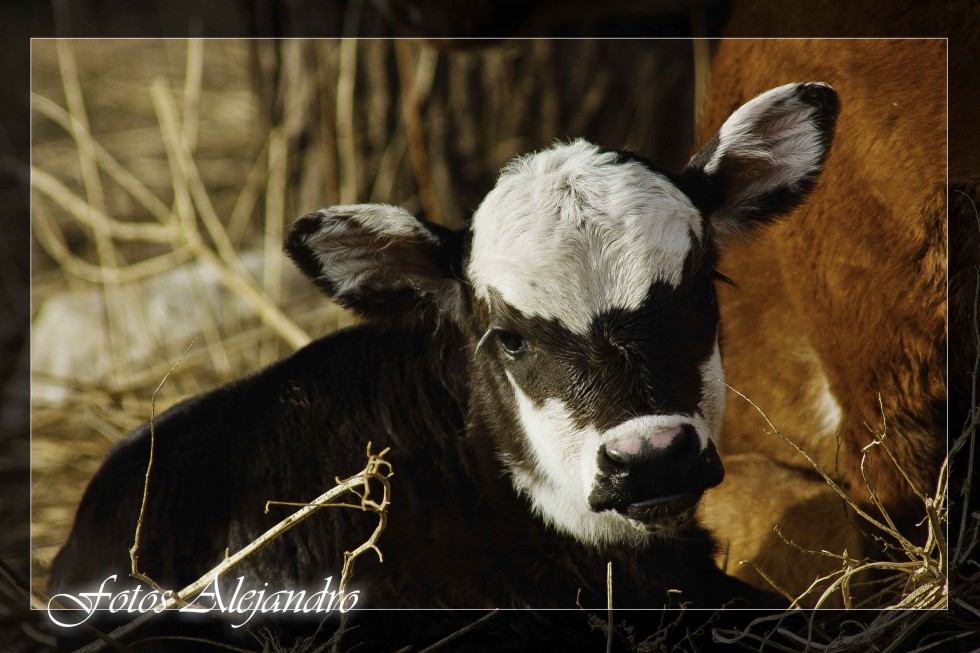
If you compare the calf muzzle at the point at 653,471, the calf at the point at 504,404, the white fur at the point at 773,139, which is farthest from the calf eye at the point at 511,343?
the white fur at the point at 773,139

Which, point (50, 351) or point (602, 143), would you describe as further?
point (50, 351)

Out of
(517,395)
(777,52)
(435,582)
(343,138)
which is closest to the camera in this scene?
(517,395)

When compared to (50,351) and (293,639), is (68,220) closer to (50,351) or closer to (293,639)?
(50,351)

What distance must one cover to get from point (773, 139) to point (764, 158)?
4 centimetres

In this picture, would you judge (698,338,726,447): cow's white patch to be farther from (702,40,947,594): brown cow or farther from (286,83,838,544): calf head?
(702,40,947,594): brown cow

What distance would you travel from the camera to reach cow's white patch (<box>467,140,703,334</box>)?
156 centimetres

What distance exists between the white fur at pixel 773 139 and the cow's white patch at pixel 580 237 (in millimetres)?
138

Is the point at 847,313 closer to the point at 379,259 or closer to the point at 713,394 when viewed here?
the point at 713,394

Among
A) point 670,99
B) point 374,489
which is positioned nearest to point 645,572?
point 374,489

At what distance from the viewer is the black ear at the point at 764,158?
169cm

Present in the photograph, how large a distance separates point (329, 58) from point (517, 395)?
2.81 feet

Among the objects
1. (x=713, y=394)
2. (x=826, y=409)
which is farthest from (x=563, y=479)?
(x=826, y=409)

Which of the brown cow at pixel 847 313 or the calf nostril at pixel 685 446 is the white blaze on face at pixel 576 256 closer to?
the calf nostril at pixel 685 446

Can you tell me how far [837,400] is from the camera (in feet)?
6.42
